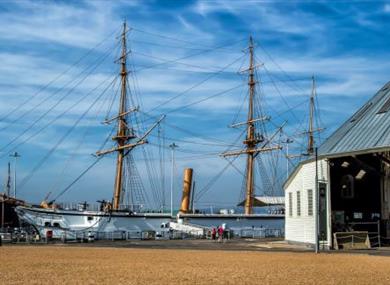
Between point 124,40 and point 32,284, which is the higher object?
point 124,40

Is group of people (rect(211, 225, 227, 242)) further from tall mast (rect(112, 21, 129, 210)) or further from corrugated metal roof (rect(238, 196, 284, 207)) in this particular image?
corrugated metal roof (rect(238, 196, 284, 207))


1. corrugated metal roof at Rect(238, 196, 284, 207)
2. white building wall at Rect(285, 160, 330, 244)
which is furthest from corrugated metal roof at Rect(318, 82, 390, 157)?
corrugated metal roof at Rect(238, 196, 284, 207)

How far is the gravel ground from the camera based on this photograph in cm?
1898

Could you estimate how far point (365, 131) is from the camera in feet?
113

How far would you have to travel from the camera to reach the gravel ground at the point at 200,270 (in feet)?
62.3

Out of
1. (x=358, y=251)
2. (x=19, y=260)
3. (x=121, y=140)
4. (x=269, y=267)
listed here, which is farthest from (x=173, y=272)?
(x=121, y=140)

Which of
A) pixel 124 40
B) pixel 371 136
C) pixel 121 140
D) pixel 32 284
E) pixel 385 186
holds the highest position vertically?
pixel 124 40

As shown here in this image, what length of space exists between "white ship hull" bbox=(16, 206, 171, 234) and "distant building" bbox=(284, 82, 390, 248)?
→ 30828 millimetres

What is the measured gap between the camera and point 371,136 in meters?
33.2

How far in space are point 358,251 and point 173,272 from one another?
47.4 ft

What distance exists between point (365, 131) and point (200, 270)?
16001mm

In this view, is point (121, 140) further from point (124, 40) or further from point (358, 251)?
point (358, 251)

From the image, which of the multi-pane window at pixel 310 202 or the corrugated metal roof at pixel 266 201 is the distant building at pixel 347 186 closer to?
the multi-pane window at pixel 310 202

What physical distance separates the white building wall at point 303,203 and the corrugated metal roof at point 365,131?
1.14 metres
